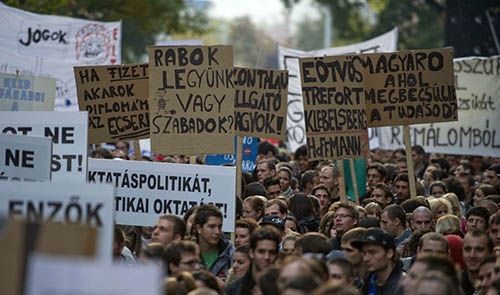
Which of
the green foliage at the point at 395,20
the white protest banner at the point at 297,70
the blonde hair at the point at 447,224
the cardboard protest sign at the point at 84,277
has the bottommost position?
the cardboard protest sign at the point at 84,277

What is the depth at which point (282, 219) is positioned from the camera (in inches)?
430

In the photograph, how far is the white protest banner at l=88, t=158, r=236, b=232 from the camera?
11.0 m

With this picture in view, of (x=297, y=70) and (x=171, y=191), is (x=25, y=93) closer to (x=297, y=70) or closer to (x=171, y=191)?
(x=171, y=191)

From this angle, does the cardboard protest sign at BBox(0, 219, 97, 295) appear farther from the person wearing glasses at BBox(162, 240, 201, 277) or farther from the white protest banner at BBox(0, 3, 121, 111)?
the white protest banner at BBox(0, 3, 121, 111)

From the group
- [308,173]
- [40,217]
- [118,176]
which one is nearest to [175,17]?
[308,173]

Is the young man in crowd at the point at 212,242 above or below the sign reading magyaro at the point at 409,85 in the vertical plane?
below

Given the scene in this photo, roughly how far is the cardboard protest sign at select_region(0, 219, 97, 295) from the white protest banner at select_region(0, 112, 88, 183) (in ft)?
14.5

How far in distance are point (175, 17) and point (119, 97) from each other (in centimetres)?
2523

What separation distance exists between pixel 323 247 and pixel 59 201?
2618mm

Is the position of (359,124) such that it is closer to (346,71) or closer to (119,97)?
(346,71)

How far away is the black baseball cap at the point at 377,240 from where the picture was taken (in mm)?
8375

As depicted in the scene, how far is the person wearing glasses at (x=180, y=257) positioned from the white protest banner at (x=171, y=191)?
2.80 metres

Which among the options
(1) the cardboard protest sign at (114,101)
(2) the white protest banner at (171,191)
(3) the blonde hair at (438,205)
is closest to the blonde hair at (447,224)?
(3) the blonde hair at (438,205)

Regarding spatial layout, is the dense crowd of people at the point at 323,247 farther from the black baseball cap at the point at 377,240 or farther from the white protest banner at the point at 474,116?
the white protest banner at the point at 474,116
